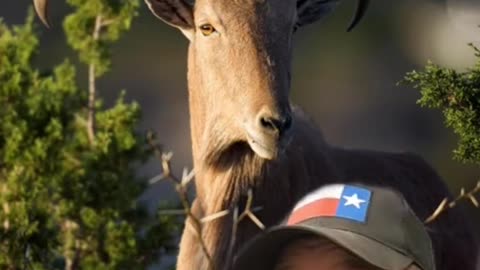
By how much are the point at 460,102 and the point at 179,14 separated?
4170 millimetres

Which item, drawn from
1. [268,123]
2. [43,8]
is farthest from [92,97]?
[268,123]

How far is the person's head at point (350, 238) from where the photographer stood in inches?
190

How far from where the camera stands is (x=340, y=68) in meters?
34.0

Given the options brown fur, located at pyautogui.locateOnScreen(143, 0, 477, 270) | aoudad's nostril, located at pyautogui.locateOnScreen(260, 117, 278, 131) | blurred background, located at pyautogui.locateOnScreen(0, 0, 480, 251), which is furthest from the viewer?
blurred background, located at pyautogui.locateOnScreen(0, 0, 480, 251)

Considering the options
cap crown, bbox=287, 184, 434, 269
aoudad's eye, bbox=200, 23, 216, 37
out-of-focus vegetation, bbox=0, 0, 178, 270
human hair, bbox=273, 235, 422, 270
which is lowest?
out-of-focus vegetation, bbox=0, 0, 178, 270

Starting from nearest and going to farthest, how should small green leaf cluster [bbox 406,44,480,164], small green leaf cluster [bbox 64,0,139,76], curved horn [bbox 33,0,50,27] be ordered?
small green leaf cluster [bbox 406,44,480,164] → curved horn [bbox 33,0,50,27] → small green leaf cluster [bbox 64,0,139,76]

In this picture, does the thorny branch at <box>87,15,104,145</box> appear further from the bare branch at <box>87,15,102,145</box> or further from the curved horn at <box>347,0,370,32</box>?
the curved horn at <box>347,0,370,32</box>

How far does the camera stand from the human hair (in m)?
4.83

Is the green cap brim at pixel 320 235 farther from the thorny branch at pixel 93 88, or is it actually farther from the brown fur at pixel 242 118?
the thorny branch at pixel 93 88

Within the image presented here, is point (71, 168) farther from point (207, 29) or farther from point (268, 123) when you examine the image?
point (268, 123)

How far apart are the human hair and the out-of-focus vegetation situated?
6032 mm

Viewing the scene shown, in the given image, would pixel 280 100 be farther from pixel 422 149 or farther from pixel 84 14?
pixel 422 149

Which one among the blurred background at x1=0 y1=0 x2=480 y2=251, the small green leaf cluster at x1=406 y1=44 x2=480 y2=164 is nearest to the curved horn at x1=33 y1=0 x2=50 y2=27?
the small green leaf cluster at x1=406 y1=44 x2=480 y2=164

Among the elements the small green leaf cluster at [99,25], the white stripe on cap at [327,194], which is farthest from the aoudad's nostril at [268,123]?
the white stripe on cap at [327,194]
